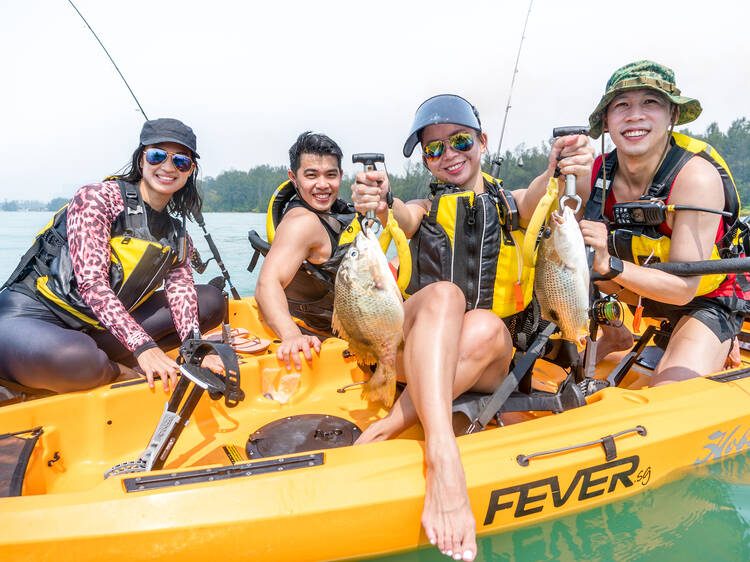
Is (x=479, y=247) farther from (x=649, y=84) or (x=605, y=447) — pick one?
(x=649, y=84)

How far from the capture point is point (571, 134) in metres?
2.24

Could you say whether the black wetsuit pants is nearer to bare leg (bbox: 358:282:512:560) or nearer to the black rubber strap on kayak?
bare leg (bbox: 358:282:512:560)

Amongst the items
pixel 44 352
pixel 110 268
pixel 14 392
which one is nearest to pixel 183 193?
pixel 110 268

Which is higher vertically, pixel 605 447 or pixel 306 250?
pixel 306 250

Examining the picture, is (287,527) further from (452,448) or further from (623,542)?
(623,542)

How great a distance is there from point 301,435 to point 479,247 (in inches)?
62.2

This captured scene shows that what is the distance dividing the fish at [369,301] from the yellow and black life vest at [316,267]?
147 centimetres

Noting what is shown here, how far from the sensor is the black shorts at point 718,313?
324cm

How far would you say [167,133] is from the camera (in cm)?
344

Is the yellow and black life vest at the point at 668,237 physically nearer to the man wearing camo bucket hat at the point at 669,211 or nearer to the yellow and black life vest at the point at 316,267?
the man wearing camo bucket hat at the point at 669,211

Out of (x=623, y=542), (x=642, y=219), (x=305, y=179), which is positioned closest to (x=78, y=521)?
(x=623, y=542)

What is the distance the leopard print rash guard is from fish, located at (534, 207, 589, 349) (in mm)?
2265

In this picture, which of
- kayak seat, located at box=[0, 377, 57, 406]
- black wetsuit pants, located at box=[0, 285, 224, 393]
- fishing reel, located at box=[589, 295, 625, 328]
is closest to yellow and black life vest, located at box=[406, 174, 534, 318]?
fishing reel, located at box=[589, 295, 625, 328]

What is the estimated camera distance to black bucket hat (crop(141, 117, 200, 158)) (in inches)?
134
